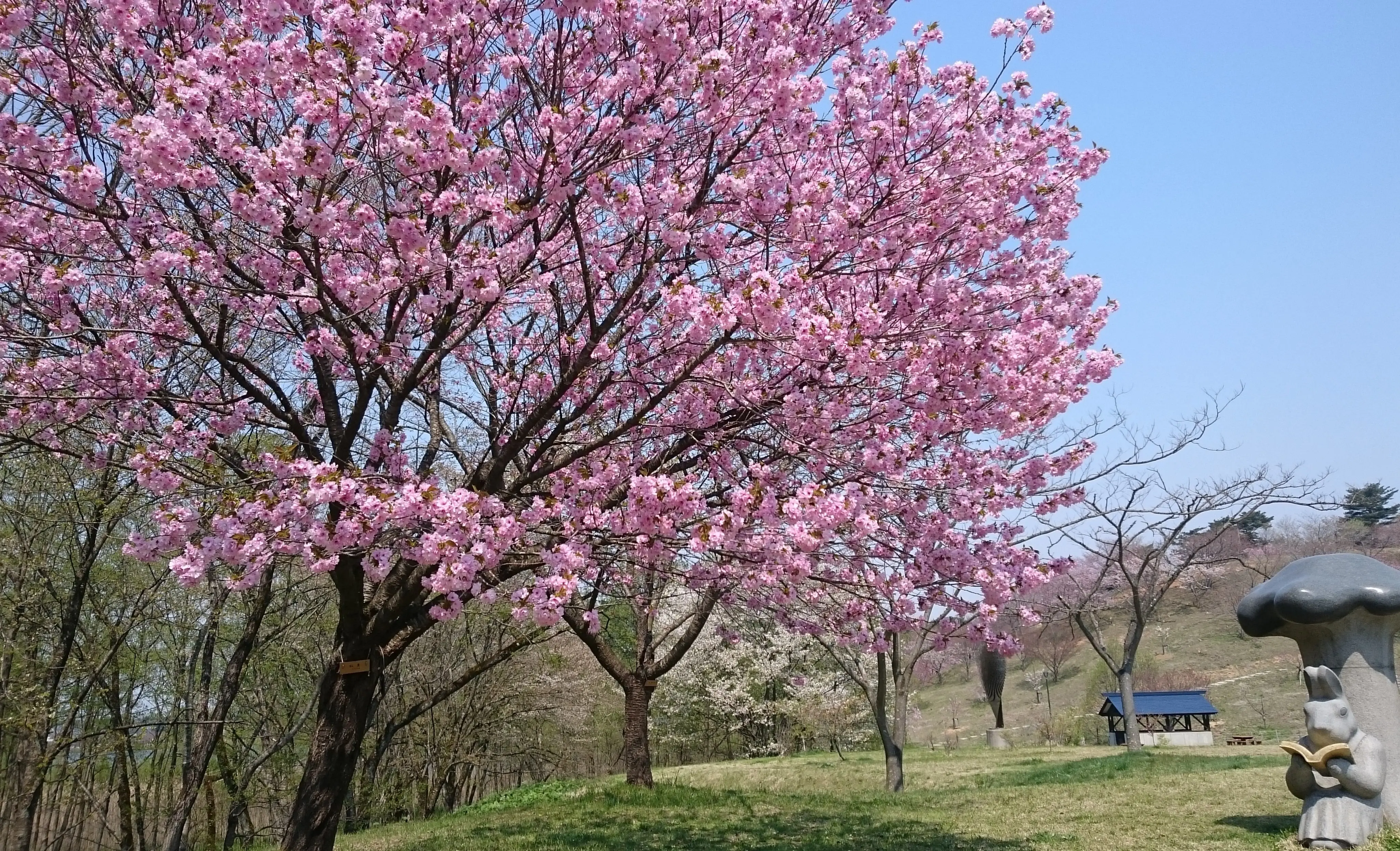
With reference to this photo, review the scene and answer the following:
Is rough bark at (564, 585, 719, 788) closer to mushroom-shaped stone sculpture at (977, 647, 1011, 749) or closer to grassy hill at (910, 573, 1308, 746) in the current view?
grassy hill at (910, 573, 1308, 746)

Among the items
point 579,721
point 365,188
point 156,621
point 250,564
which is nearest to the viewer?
point 250,564

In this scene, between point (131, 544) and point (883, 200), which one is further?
point (883, 200)

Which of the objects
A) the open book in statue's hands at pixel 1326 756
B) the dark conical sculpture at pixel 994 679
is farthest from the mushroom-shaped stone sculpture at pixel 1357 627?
the dark conical sculpture at pixel 994 679

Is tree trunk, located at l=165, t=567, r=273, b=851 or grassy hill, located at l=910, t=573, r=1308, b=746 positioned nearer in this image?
tree trunk, located at l=165, t=567, r=273, b=851

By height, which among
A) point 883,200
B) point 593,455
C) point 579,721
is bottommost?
point 579,721

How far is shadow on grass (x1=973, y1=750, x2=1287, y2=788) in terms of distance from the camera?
12.8 meters

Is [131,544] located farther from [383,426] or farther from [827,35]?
[827,35]

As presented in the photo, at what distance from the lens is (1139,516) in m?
19.7

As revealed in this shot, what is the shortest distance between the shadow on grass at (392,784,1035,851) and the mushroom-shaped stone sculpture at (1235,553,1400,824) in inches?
122

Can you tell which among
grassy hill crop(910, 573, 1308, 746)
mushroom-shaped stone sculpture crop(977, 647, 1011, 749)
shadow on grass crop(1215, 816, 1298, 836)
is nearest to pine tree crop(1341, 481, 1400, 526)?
grassy hill crop(910, 573, 1308, 746)

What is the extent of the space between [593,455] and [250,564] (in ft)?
8.95

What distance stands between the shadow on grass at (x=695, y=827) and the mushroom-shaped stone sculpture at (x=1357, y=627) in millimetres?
3095

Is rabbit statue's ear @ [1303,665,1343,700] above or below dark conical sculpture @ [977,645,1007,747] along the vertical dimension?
above

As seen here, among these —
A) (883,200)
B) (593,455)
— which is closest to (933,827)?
(593,455)
